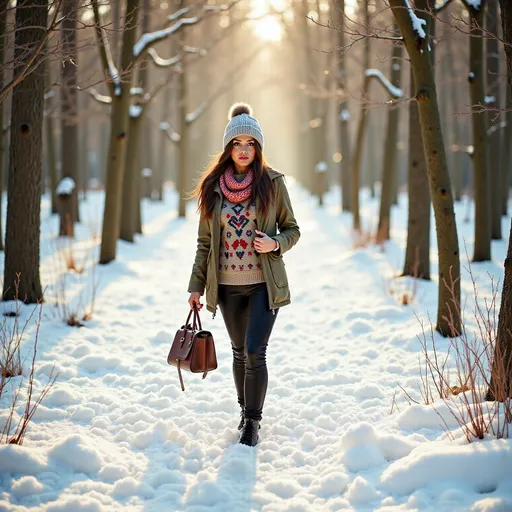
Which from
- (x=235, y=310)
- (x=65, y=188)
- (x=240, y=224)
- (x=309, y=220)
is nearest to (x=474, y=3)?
(x=240, y=224)

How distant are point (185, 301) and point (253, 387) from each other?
4223mm

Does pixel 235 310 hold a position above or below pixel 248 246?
below

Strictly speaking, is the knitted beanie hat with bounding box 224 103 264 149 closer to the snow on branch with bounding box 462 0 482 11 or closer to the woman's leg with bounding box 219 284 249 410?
the woman's leg with bounding box 219 284 249 410

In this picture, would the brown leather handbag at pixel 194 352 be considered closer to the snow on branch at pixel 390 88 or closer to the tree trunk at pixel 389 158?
the snow on branch at pixel 390 88

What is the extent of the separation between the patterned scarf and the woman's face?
0.08 m

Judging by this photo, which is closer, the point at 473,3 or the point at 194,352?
the point at 194,352

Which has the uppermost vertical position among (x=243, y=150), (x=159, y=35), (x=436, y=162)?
(x=159, y=35)

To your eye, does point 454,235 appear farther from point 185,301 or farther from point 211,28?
point 211,28

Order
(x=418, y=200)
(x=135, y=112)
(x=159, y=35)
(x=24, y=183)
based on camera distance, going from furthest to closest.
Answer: (x=135, y=112), (x=159, y=35), (x=418, y=200), (x=24, y=183)

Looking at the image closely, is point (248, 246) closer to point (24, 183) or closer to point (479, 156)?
point (24, 183)

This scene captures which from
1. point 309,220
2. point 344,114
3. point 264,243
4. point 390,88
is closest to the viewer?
point 264,243

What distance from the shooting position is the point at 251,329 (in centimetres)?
327

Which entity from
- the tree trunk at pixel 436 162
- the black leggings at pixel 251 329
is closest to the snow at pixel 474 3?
the tree trunk at pixel 436 162

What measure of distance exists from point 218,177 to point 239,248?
1.70 feet
